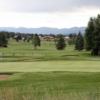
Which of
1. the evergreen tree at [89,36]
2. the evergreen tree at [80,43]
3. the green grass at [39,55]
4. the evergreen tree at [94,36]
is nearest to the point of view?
the green grass at [39,55]

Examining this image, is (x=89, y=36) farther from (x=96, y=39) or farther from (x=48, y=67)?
(x=48, y=67)

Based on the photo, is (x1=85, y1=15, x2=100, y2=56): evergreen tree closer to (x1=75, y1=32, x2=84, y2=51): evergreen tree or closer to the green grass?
the green grass

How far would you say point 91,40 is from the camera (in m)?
76.8

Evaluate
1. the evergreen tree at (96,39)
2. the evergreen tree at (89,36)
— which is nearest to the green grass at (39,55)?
the evergreen tree at (96,39)

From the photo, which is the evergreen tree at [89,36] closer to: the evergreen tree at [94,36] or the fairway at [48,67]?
the evergreen tree at [94,36]

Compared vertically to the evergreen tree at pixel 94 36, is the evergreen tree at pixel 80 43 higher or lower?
lower

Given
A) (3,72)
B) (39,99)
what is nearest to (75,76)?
(3,72)

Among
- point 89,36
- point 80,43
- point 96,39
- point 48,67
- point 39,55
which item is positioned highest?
point 89,36

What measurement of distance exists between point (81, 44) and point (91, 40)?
31069 millimetres

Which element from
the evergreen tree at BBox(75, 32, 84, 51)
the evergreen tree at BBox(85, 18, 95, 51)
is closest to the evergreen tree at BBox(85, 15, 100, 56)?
the evergreen tree at BBox(85, 18, 95, 51)

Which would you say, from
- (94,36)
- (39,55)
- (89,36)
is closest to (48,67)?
(39,55)

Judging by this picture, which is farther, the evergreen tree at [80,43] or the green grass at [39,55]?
the evergreen tree at [80,43]

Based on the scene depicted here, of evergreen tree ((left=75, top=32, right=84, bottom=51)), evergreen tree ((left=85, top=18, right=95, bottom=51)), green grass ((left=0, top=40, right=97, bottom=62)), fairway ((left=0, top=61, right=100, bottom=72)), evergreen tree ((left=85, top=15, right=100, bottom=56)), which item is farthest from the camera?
evergreen tree ((left=75, top=32, right=84, bottom=51))

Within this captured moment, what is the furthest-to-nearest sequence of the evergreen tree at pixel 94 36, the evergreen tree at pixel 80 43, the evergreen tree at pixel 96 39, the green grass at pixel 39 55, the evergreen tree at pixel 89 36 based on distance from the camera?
the evergreen tree at pixel 80 43
the evergreen tree at pixel 89 36
the evergreen tree at pixel 94 36
the evergreen tree at pixel 96 39
the green grass at pixel 39 55
